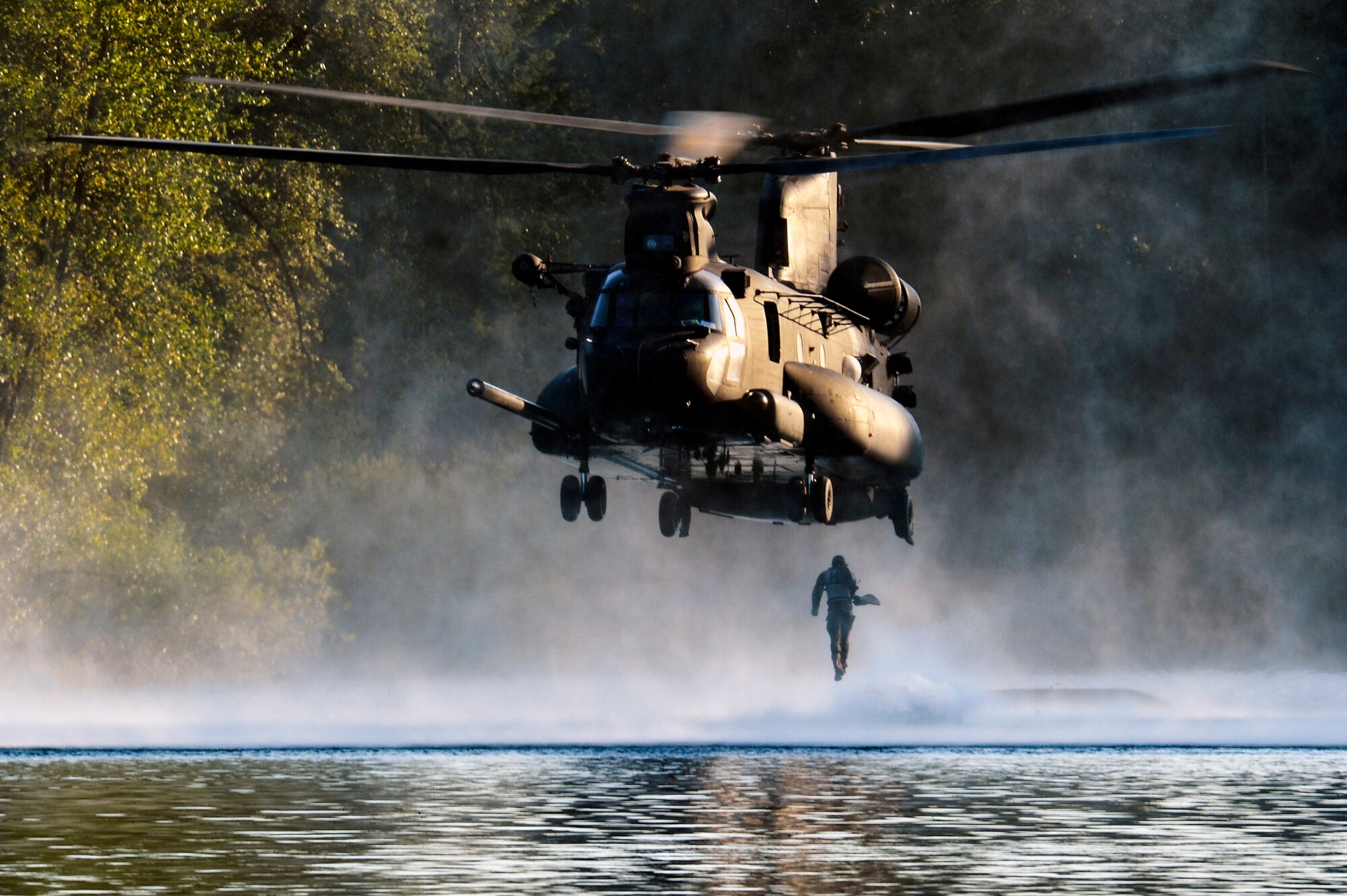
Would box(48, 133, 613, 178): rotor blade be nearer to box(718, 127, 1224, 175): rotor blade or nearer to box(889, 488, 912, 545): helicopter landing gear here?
box(718, 127, 1224, 175): rotor blade

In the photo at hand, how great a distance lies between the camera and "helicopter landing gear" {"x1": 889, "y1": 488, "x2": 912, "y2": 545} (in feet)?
115

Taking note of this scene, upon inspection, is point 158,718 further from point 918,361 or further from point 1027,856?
point 1027,856

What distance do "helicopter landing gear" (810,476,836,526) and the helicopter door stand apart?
2.23m

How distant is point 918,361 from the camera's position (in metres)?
55.2

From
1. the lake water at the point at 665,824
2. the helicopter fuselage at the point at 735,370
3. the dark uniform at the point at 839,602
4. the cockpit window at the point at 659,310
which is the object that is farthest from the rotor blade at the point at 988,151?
the dark uniform at the point at 839,602

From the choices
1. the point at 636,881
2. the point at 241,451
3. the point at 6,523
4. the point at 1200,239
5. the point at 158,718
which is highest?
the point at 1200,239

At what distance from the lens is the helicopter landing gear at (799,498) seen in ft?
100

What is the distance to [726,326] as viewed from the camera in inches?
1153

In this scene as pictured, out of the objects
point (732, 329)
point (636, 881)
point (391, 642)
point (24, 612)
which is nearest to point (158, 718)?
point (24, 612)

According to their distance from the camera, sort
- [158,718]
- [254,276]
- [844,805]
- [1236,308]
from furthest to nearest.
Answer: [1236,308], [254,276], [158,718], [844,805]

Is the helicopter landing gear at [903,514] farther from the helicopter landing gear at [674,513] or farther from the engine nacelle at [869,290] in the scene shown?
the helicopter landing gear at [674,513]

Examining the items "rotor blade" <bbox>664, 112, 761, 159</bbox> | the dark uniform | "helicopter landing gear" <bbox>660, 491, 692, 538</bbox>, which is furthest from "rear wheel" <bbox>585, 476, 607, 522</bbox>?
the dark uniform

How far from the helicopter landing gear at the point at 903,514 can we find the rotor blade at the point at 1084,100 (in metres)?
7.00

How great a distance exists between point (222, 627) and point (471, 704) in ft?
22.9
